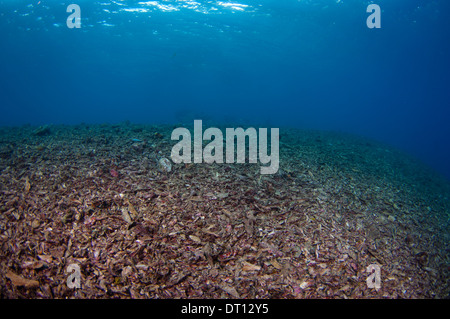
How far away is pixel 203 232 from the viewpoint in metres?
4.02

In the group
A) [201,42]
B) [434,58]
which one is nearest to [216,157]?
[201,42]

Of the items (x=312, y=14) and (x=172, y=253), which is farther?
(x=312, y=14)

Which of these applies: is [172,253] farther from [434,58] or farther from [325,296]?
[434,58]

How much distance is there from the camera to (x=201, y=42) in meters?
38.5

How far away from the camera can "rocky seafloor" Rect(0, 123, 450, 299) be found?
325cm

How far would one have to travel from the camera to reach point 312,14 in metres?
27.5

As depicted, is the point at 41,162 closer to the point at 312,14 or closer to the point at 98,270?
the point at 98,270

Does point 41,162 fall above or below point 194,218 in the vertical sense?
above

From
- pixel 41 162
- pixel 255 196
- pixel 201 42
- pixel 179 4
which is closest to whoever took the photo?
pixel 255 196

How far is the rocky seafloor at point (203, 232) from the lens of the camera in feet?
10.6
